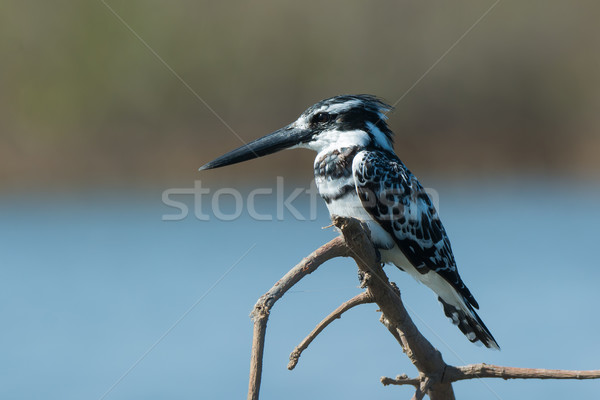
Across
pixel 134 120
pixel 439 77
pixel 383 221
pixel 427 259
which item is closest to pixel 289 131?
pixel 383 221

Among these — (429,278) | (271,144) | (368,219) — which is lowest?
(429,278)

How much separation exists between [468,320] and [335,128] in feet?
2.98

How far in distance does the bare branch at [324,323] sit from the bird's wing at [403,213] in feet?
2.40

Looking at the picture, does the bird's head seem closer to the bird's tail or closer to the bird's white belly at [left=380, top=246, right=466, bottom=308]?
the bird's white belly at [left=380, top=246, right=466, bottom=308]

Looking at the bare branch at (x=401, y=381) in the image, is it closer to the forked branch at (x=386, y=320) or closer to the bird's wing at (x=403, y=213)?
the forked branch at (x=386, y=320)

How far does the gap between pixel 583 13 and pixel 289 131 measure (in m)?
4.45

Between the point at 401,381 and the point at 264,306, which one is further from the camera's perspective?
the point at 401,381

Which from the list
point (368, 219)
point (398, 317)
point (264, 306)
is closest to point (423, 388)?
point (398, 317)

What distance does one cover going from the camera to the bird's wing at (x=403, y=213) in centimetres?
262

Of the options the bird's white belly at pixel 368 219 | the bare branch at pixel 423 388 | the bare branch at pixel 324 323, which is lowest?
the bare branch at pixel 423 388

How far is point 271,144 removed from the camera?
291 cm

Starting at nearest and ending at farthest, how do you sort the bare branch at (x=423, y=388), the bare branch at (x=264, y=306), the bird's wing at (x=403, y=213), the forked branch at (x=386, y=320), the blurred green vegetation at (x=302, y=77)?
1. the bare branch at (x=264, y=306)
2. the forked branch at (x=386, y=320)
3. the bare branch at (x=423, y=388)
4. the bird's wing at (x=403, y=213)
5. the blurred green vegetation at (x=302, y=77)

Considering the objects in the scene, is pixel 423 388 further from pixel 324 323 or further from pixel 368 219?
pixel 368 219

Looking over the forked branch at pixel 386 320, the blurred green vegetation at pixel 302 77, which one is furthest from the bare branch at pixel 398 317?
the blurred green vegetation at pixel 302 77
